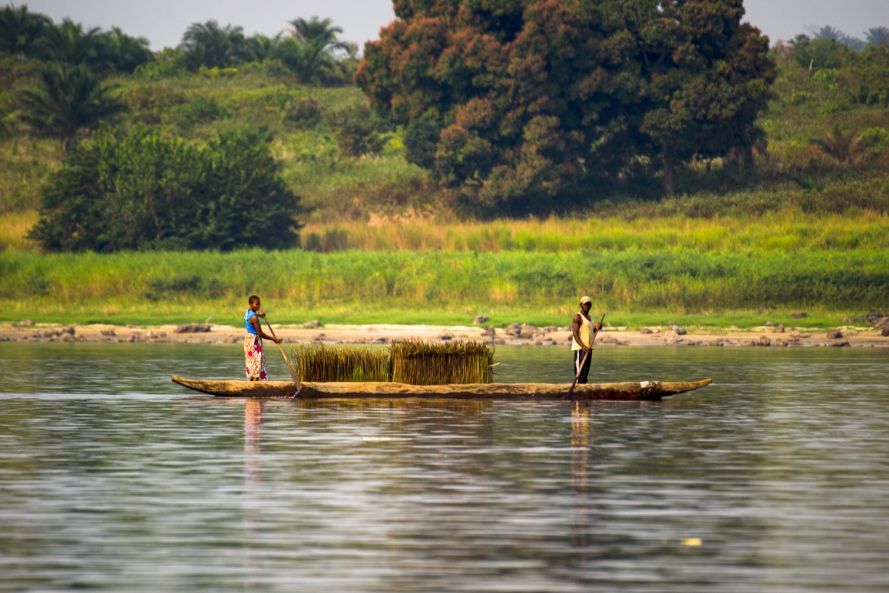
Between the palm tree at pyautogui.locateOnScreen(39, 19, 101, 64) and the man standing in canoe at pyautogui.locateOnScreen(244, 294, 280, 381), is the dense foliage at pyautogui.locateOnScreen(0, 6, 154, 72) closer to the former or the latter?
the palm tree at pyautogui.locateOnScreen(39, 19, 101, 64)

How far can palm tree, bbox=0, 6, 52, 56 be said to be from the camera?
92.8m

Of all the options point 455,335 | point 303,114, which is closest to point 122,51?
→ point 303,114

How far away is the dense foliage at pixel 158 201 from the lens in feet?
194

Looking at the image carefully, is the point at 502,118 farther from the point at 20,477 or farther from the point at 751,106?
the point at 20,477

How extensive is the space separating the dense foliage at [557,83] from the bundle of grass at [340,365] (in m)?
36.5

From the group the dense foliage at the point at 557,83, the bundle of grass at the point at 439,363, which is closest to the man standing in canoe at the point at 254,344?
the bundle of grass at the point at 439,363

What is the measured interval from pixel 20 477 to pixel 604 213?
47.9 meters

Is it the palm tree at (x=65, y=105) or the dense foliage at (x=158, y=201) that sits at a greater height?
the palm tree at (x=65, y=105)

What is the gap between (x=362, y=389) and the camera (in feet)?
84.9

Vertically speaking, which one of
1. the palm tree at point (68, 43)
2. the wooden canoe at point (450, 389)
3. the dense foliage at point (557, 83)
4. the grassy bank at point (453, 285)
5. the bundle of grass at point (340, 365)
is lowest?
the wooden canoe at point (450, 389)

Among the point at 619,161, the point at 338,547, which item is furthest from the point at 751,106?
the point at 338,547

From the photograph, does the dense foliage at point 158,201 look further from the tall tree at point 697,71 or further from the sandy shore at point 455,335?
the tall tree at point 697,71

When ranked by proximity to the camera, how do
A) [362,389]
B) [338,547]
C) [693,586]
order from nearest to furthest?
[693,586] → [338,547] → [362,389]

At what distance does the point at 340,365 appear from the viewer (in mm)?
27562
